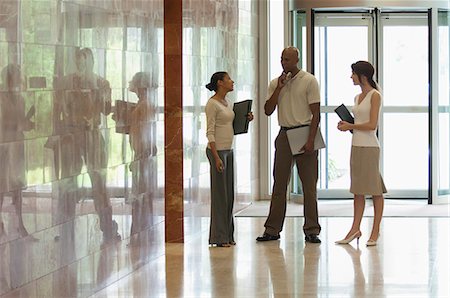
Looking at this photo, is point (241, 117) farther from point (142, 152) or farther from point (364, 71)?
point (142, 152)

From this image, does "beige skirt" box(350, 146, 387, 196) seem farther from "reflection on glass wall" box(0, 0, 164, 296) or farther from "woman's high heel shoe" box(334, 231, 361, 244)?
"reflection on glass wall" box(0, 0, 164, 296)

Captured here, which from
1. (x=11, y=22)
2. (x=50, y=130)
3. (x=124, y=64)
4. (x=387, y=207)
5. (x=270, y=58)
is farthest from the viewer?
(x=270, y=58)

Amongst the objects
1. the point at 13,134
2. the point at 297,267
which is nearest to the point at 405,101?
the point at 297,267

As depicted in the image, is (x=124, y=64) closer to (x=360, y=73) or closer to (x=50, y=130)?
(x=50, y=130)

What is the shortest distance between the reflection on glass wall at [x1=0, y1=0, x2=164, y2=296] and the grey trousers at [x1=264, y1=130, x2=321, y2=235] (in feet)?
4.30

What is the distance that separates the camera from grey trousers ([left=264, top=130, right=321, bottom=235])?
10.5 m

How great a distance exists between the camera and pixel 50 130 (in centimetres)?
695

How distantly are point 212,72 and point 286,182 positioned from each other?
169 cm

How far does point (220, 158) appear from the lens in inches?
401

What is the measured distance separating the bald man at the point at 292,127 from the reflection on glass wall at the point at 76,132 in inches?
51.2

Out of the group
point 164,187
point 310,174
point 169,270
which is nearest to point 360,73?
point 310,174

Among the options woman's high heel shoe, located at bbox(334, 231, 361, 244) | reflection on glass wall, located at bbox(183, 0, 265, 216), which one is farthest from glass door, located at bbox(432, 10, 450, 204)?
woman's high heel shoe, located at bbox(334, 231, 361, 244)

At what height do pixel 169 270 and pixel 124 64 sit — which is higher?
pixel 124 64

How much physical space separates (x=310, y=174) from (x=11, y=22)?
4735 mm
